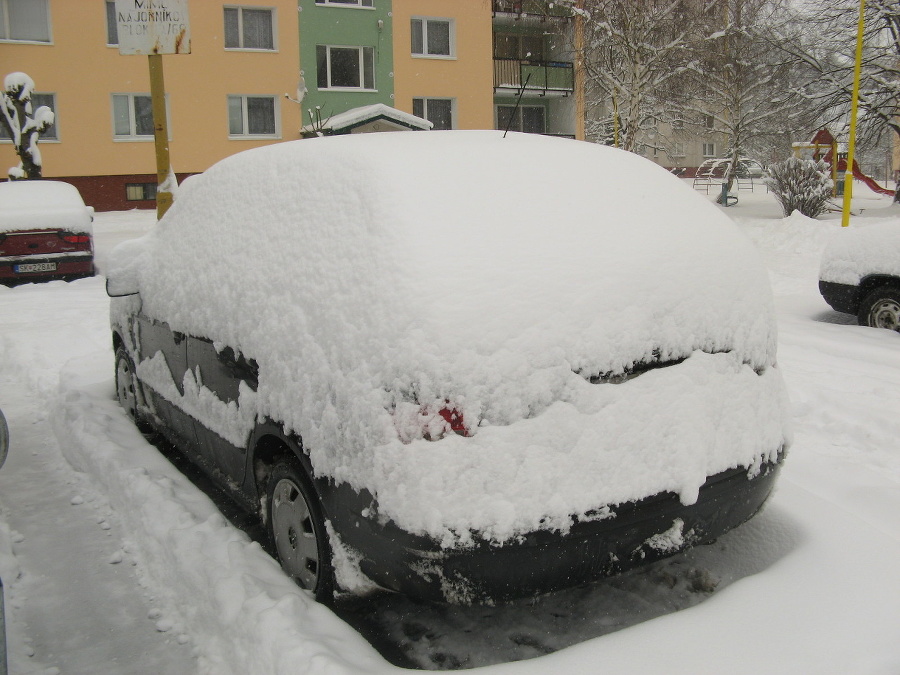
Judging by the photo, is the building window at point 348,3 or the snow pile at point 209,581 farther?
the building window at point 348,3

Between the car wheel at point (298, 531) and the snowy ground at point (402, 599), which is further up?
the car wheel at point (298, 531)

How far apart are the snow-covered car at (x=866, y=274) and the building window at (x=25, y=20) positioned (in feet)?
82.3

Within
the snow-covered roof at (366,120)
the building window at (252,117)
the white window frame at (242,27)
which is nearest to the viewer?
the snow-covered roof at (366,120)

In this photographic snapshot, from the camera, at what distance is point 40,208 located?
1176 centimetres

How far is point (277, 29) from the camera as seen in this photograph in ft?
88.6

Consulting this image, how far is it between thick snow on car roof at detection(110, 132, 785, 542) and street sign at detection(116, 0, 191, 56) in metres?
5.13

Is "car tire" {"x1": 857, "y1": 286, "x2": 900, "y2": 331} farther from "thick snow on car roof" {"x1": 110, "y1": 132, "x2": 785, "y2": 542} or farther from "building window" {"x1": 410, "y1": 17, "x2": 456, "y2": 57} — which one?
"building window" {"x1": 410, "y1": 17, "x2": 456, "y2": 57}

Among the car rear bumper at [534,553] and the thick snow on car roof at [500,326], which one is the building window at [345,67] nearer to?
the thick snow on car roof at [500,326]

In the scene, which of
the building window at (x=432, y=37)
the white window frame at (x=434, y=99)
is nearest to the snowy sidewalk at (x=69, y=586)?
the white window frame at (x=434, y=99)

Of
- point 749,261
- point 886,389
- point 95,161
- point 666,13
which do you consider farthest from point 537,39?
point 749,261

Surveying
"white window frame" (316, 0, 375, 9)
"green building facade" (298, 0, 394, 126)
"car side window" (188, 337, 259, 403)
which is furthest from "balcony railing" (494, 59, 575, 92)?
"car side window" (188, 337, 259, 403)

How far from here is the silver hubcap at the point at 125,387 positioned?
5.12 m

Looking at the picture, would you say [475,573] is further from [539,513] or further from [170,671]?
[170,671]

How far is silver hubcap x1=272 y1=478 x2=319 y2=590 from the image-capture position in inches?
112
